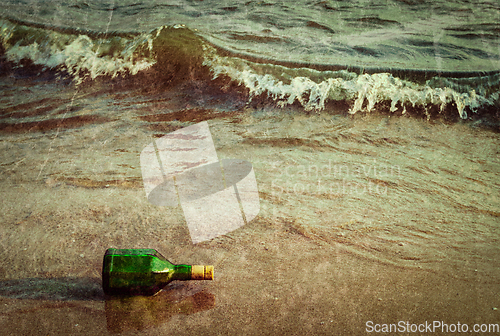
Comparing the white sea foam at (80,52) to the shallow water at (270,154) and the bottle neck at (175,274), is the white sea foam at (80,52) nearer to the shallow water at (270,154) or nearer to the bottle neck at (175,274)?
the shallow water at (270,154)

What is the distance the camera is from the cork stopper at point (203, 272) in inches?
29.9

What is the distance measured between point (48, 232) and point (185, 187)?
43 centimetres

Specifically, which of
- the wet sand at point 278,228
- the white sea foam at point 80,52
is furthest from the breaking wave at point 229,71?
the wet sand at point 278,228

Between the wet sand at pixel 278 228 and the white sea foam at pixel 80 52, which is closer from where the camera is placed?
the wet sand at pixel 278 228

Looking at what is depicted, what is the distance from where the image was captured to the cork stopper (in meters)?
0.76

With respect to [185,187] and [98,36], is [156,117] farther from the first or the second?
[98,36]

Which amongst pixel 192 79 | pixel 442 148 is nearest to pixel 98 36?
pixel 192 79

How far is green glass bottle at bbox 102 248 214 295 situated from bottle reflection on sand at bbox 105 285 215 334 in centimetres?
2

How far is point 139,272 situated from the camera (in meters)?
0.78

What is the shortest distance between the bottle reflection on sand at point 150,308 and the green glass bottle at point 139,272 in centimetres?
2

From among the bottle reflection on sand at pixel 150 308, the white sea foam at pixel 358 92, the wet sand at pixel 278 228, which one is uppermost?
the white sea foam at pixel 358 92

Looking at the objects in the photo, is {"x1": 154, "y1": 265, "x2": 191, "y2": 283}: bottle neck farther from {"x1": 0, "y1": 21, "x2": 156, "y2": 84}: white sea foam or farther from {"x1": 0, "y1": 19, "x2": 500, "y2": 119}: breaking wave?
{"x1": 0, "y1": 21, "x2": 156, "y2": 84}: white sea foam

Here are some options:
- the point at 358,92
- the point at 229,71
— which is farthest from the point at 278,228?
the point at 229,71

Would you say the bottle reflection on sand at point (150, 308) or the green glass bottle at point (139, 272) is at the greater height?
the green glass bottle at point (139, 272)
